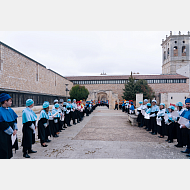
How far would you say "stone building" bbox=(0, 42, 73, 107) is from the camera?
1545cm

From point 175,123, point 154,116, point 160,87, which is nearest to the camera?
point 175,123

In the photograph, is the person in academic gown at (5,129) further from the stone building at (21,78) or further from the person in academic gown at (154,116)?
the stone building at (21,78)

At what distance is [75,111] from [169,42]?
59.6 meters

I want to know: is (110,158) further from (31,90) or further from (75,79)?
(75,79)

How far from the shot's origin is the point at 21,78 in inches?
724

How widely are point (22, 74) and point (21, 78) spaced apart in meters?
0.59

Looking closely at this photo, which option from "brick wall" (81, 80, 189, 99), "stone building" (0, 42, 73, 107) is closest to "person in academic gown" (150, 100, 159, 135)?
"stone building" (0, 42, 73, 107)

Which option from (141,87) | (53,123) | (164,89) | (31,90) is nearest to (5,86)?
(31,90)

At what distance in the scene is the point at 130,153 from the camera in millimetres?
4879

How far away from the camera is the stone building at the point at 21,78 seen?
15450 mm

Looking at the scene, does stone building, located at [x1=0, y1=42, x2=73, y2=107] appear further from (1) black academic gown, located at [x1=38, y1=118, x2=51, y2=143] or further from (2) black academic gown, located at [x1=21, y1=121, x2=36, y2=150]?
(2) black academic gown, located at [x1=21, y1=121, x2=36, y2=150]

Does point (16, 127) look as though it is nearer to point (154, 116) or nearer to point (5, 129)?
point (5, 129)

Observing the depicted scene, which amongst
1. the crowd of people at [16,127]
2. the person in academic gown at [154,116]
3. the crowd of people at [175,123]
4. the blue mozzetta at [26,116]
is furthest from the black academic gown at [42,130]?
the person in academic gown at [154,116]

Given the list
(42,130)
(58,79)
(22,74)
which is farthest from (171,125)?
(58,79)
